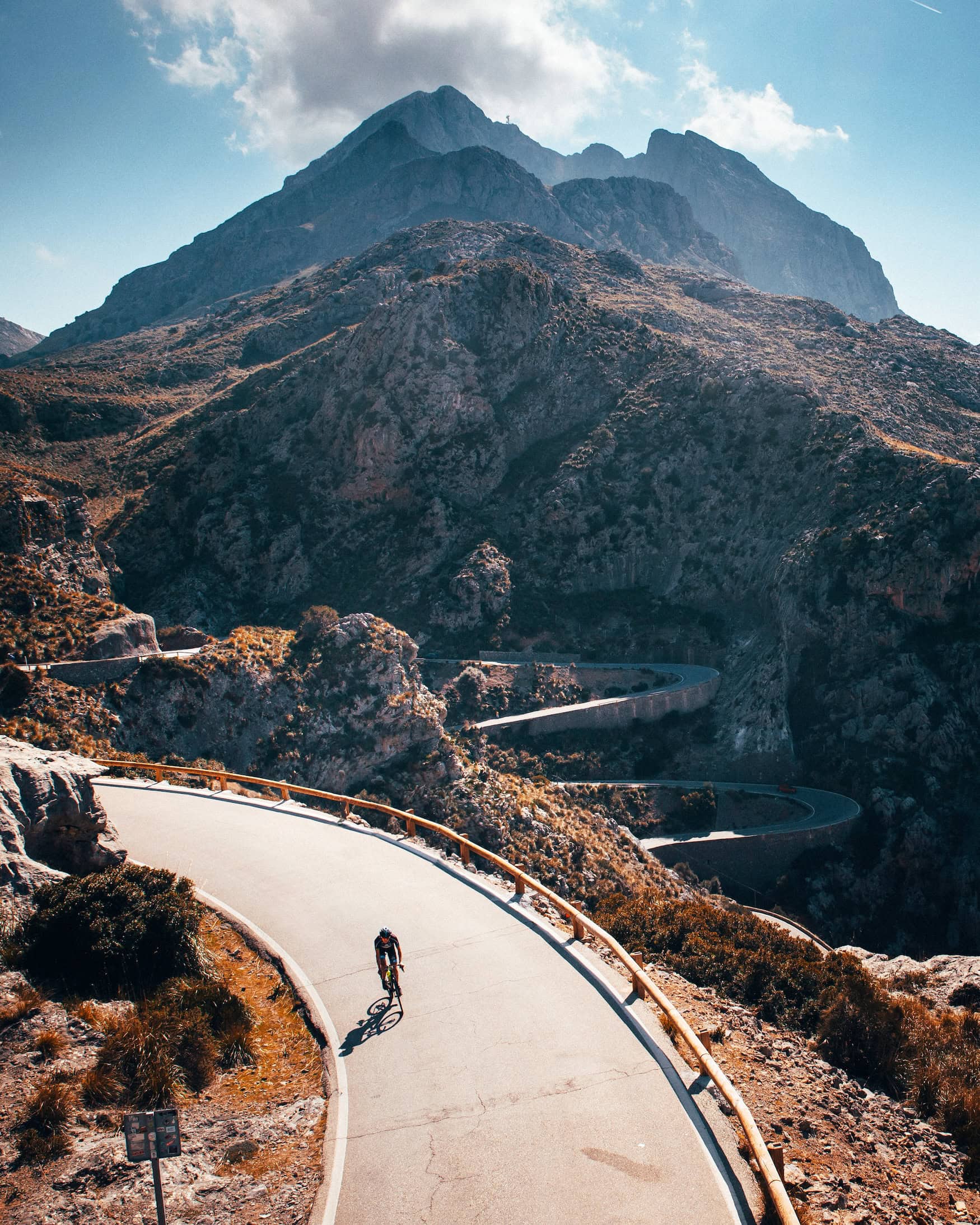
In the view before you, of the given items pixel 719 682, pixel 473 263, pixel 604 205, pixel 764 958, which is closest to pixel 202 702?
pixel 764 958

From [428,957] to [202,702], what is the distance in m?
27.6

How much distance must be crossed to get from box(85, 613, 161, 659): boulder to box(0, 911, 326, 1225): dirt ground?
2774 cm

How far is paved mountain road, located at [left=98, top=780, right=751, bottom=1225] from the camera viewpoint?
698cm

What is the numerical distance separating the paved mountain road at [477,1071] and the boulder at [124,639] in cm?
2230

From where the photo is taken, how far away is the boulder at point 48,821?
11797mm

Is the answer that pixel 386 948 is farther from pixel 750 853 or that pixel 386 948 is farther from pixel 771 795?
pixel 771 795

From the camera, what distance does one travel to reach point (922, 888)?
3766cm

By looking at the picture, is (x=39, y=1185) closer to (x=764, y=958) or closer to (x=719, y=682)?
(x=764, y=958)


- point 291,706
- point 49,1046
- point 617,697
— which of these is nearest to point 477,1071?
point 49,1046

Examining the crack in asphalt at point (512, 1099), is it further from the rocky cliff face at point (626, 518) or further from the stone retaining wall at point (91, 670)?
the stone retaining wall at point (91, 670)

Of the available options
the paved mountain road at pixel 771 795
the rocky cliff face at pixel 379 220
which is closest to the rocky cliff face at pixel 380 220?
the rocky cliff face at pixel 379 220

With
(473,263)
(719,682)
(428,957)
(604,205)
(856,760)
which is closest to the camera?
(428,957)

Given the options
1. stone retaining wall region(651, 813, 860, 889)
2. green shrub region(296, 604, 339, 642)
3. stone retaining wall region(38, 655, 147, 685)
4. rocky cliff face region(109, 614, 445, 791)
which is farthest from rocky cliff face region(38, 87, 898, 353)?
stone retaining wall region(651, 813, 860, 889)

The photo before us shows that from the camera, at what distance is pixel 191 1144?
779cm
